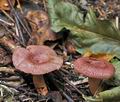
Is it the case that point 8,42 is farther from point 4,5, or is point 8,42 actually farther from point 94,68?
point 94,68

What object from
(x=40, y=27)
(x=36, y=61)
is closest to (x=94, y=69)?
(x=36, y=61)

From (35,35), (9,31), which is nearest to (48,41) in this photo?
(35,35)

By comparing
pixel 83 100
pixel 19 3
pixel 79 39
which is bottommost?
pixel 83 100

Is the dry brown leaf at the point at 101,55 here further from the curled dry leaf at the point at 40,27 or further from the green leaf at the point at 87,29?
the curled dry leaf at the point at 40,27

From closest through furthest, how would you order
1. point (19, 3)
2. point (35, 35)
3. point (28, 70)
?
point (28, 70) < point (35, 35) < point (19, 3)

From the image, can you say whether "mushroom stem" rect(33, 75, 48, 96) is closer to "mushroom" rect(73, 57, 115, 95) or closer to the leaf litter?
the leaf litter

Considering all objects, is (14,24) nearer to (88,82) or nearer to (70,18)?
(70,18)

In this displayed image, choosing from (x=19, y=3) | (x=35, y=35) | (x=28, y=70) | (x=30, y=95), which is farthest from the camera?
(x=19, y=3)
